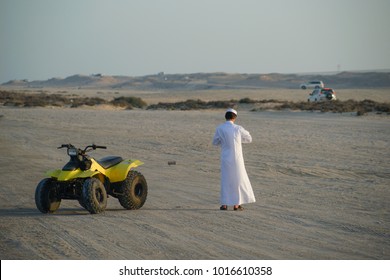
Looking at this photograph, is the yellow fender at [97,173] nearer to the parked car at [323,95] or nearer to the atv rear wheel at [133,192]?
the atv rear wheel at [133,192]

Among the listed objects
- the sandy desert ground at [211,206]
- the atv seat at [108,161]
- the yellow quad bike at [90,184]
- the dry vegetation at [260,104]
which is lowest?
the sandy desert ground at [211,206]

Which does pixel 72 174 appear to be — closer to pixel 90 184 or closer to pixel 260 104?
pixel 90 184

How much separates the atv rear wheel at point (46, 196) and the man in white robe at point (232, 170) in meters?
2.76

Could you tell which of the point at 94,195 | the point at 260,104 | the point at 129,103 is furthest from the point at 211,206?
the point at 129,103

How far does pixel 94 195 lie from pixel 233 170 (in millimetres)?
2356

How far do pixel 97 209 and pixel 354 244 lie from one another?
4.07 metres

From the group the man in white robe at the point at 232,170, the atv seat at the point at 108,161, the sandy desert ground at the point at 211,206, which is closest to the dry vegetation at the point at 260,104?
the sandy desert ground at the point at 211,206

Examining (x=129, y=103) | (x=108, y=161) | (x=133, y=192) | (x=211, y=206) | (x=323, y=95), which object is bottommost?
(x=211, y=206)

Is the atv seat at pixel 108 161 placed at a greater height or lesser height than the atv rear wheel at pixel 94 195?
greater

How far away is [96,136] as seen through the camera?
25.3 m

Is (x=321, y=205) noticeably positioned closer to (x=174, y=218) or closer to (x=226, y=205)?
(x=226, y=205)

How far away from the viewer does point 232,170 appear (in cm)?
1065

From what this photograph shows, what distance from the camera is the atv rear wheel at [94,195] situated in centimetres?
980

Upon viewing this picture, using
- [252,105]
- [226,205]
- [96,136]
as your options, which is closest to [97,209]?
[226,205]
